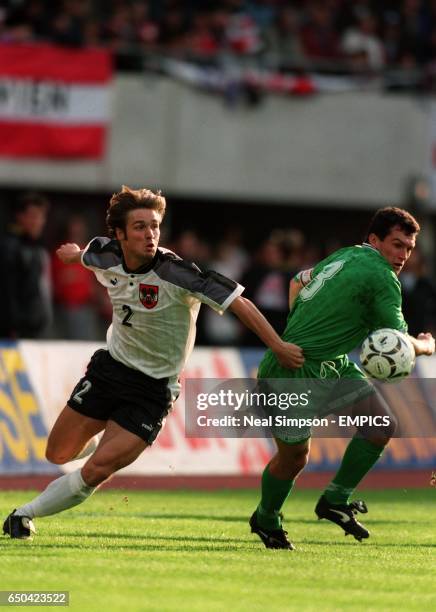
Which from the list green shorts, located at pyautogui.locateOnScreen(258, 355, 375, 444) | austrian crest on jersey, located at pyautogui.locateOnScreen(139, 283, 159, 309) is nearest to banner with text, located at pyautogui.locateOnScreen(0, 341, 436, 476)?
green shorts, located at pyautogui.locateOnScreen(258, 355, 375, 444)

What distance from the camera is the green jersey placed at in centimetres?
909

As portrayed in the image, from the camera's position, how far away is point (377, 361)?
878 centimetres

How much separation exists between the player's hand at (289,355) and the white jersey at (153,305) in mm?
417

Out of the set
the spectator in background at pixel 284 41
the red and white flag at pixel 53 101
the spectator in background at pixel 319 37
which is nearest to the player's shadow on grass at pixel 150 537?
the red and white flag at pixel 53 101

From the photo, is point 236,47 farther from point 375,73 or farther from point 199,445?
point 199,445

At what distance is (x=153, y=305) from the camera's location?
887cm

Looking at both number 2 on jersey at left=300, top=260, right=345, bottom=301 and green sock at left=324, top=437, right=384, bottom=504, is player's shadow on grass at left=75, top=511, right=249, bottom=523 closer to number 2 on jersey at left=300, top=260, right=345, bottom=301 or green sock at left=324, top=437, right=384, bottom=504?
green sock at left=324, top=437, right=384, bottom=504

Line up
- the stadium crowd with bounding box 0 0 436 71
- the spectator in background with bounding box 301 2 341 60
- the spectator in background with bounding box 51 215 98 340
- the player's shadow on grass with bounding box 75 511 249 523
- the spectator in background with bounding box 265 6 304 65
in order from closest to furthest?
1. the player's shadow on grass with bounding box 75 511 249 523
2. the spectator in background with bounding box 51 215 98 340
3. the stadium crowd with bounding box 0 0 436 71
4. the spectator in background with bounding box 265 6 304 65
5. the spectator in background with bounding box 301 2 341 60

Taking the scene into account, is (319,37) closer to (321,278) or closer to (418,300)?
(418,300)

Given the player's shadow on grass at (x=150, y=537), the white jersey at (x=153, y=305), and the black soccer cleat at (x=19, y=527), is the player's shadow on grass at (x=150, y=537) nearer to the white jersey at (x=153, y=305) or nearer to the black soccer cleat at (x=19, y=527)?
the black soccer cleat at (x=19, y=527)

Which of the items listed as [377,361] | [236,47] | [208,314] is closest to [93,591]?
[377,361]

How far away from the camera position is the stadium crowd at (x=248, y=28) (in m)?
20.4

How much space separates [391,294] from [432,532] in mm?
2400

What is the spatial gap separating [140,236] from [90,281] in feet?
36.1
